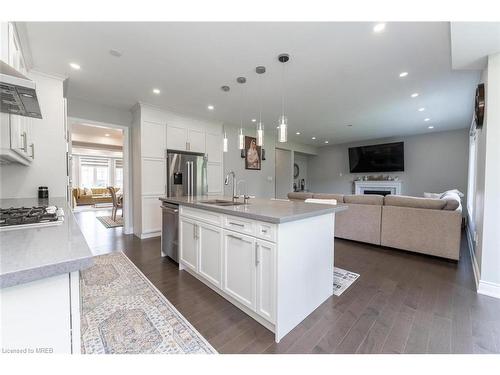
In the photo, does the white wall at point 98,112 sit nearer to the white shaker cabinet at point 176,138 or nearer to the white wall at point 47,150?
the white shaker cabinet at point 176,138

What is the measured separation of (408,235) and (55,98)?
550 cm

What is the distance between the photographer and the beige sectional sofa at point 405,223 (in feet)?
9.59

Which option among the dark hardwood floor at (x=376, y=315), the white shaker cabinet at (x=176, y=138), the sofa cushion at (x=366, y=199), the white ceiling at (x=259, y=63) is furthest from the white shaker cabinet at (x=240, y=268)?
the white shaker cabinet at (x=176, y=138)

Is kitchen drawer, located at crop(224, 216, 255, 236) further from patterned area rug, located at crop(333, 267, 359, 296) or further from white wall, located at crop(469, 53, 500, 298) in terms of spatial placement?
white wall, located at crop(469, 53, 500, 298)

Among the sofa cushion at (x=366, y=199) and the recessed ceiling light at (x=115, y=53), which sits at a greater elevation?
the recessed ceiling light at (x=115, y=53)

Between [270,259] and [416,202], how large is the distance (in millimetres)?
2883

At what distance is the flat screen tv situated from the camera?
720 cm

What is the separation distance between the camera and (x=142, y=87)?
334 centimetres

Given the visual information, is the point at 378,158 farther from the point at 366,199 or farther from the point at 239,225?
the point at 239,225

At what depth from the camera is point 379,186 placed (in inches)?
300

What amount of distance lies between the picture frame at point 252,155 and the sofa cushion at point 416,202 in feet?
12.0

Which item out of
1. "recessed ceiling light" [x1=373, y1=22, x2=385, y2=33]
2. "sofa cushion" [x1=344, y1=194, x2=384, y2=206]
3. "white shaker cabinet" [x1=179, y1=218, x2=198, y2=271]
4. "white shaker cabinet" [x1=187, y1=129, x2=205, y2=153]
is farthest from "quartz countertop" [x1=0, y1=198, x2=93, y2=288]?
"white shaker cabinet" [x1=187, y1=129, x2=205, y2=153]

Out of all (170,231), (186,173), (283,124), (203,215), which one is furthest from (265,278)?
(186,173)
